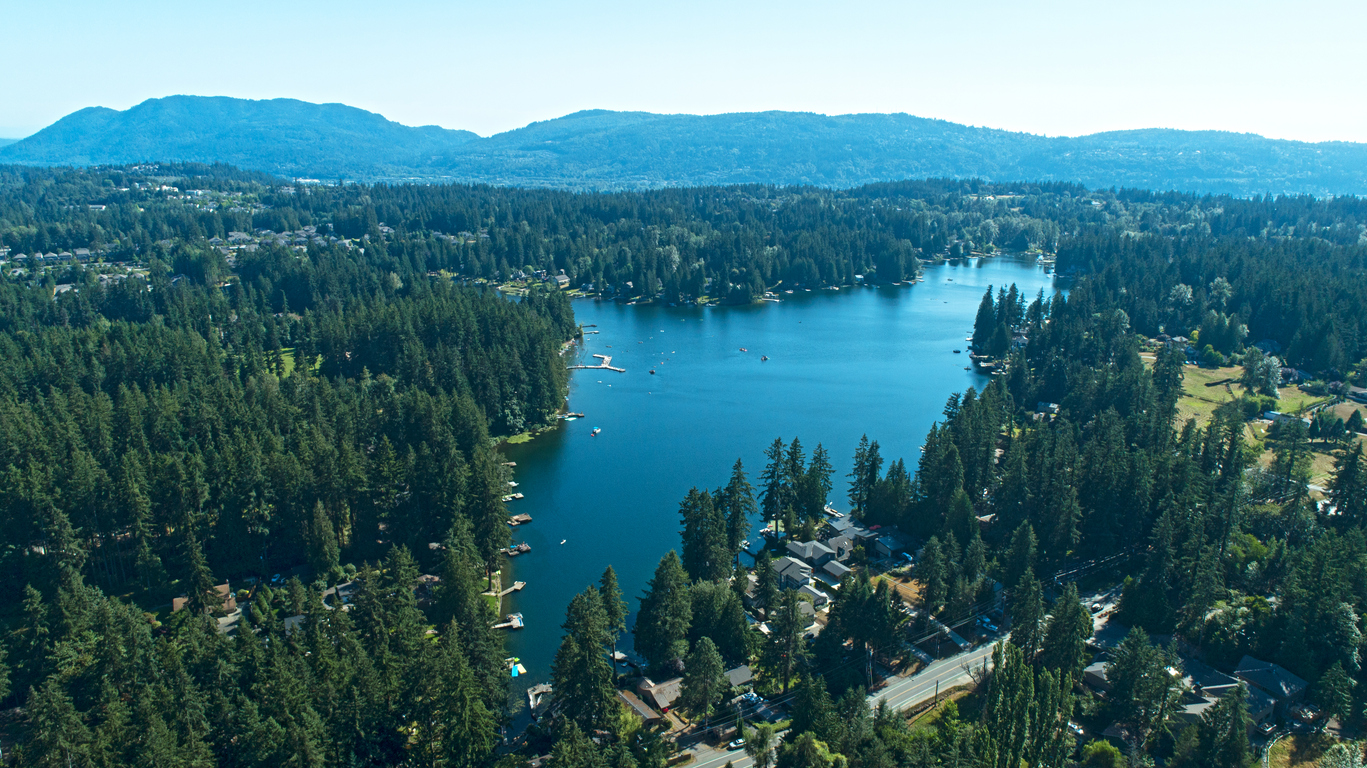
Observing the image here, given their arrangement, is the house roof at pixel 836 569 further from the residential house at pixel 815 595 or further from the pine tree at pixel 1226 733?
the pine tree at pixel 1226 733

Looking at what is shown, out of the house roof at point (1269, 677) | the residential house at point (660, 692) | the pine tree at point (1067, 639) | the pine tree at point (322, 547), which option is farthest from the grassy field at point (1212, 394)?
the pine tree at point (322, 547)

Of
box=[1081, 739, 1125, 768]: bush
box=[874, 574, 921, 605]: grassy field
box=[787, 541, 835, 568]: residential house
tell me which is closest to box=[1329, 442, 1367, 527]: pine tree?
Answer: box=[874, 574, 921, 605]: grassy field

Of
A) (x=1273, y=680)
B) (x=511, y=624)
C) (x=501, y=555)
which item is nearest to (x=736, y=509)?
(x=511, y=624)

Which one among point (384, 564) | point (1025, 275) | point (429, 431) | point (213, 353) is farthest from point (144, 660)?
point (1025, 275)

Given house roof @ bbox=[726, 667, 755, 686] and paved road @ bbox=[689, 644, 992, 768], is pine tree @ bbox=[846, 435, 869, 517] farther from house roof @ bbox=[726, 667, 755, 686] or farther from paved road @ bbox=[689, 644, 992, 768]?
house roof @ bbox=[726, 667, 755, 686]

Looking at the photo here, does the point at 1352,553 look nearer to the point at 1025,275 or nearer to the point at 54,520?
the point at 54,520

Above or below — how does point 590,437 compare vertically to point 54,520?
below

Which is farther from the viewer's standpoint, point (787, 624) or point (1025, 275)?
point (1025, 275)
